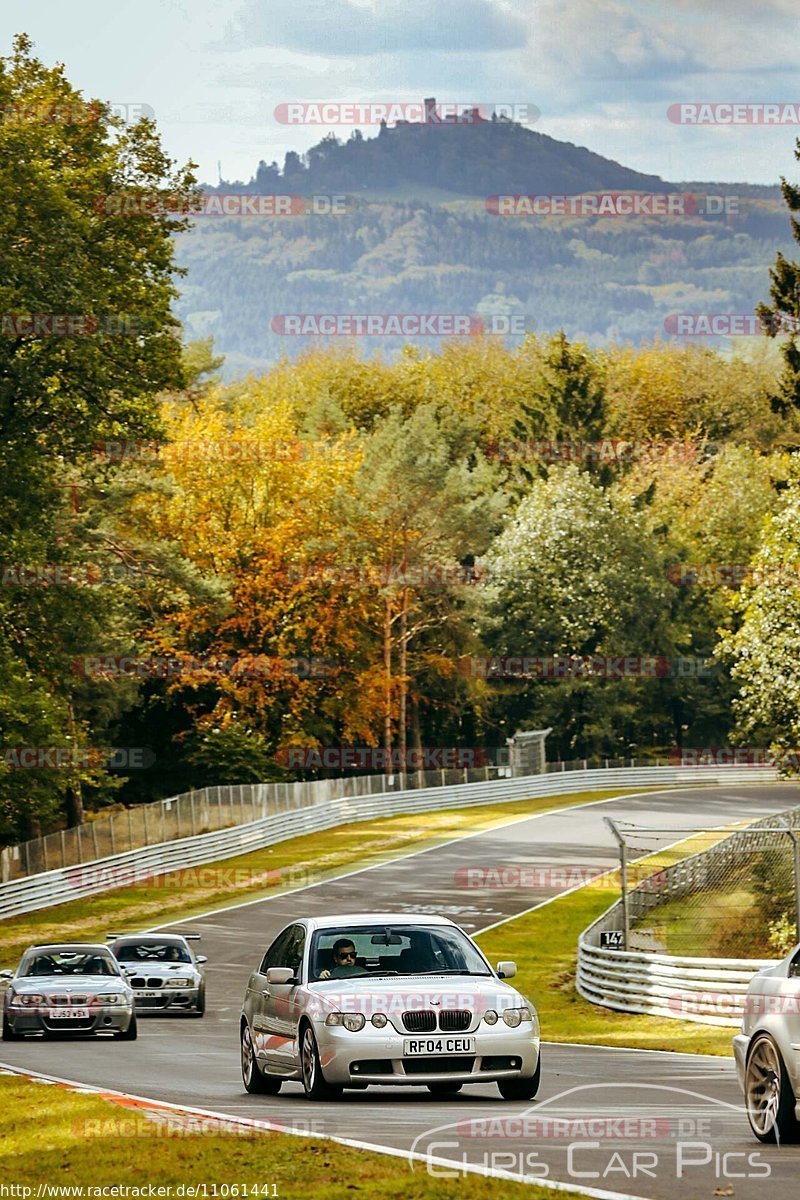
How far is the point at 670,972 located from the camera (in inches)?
1052

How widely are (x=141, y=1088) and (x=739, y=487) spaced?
81.2 m

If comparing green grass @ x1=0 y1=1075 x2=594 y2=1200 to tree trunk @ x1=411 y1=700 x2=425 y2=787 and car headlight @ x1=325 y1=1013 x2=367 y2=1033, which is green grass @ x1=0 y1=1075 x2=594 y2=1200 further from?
tree trunk @ x1=411 y1=700 x2=425 y2=787

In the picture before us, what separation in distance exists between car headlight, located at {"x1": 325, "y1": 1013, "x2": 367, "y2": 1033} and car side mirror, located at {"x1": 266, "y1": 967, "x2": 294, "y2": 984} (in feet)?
2.67

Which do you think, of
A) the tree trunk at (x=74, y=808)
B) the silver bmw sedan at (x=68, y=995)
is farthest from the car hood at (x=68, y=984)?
the tree trunk at (x=74, y=808)

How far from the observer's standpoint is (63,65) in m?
41.2

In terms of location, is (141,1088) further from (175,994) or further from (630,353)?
(630,353)

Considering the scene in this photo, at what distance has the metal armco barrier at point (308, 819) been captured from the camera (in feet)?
158

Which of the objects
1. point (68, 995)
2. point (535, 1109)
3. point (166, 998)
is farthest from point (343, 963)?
point (166, 998)

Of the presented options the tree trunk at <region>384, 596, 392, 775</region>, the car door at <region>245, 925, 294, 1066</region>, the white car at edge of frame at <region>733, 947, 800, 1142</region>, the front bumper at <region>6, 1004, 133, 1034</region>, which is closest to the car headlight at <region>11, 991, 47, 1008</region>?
the front bumper at <region>6, 1004, 133, 1034</region>

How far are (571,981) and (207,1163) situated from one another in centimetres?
2432

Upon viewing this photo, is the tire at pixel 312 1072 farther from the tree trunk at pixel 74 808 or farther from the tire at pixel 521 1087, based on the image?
the tree trunk at pixel 74 808

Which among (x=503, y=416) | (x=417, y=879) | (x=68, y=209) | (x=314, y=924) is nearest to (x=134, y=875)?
(x=417, y=879)

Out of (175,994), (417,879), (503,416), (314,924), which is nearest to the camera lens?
(314,924)

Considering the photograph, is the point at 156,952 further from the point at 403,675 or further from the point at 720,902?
the point at 403,675
